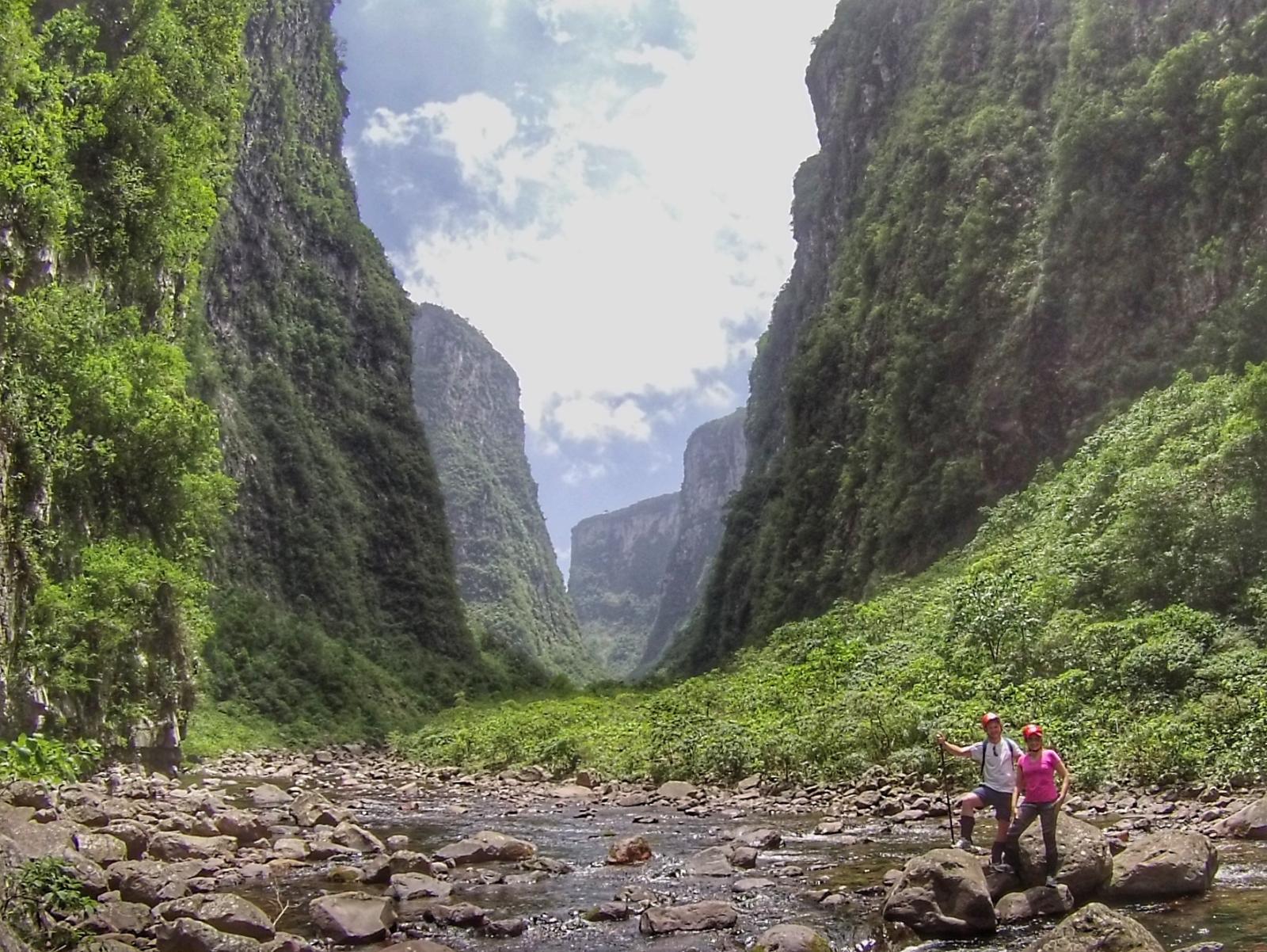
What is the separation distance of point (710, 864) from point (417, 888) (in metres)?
3.11

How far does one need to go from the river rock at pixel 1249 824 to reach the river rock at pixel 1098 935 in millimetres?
4452

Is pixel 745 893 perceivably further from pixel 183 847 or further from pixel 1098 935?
pixel 183 847

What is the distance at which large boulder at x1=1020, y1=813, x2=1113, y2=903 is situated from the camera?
26.9 ft

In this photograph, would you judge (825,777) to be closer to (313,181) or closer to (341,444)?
(341,444)

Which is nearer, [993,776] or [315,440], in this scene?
[993,776]

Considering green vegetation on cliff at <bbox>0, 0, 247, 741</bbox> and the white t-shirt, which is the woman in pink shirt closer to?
the white t-shirt

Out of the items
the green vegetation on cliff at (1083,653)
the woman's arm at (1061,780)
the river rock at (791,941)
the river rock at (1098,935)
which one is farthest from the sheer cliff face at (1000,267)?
the river rock at (791,941)

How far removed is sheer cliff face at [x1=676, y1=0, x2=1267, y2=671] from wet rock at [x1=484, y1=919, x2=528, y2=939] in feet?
76.3

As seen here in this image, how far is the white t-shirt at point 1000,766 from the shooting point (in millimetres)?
9000

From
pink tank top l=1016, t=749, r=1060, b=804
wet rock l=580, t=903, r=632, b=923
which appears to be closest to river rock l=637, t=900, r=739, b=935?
wet rock l=580, t=903, r=632, b=923

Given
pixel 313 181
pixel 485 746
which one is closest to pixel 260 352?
pixel 313 181

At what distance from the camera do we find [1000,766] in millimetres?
9086

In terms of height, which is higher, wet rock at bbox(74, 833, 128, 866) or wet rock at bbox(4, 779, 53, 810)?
wet rock at bbox(4, 779, 53, 810)

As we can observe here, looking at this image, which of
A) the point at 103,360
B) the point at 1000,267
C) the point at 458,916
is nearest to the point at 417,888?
the point at 458,916
